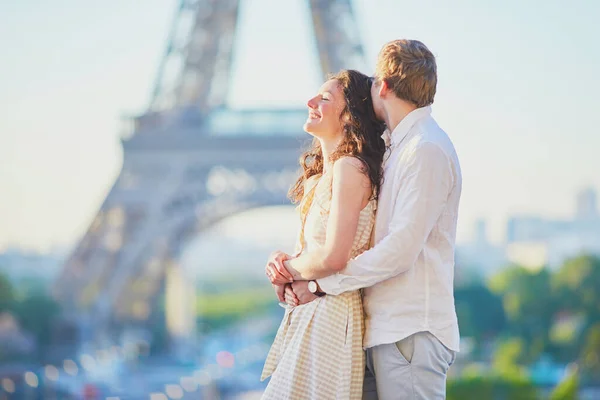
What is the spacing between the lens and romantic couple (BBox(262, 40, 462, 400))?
210 cm

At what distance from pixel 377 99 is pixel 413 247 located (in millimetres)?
334

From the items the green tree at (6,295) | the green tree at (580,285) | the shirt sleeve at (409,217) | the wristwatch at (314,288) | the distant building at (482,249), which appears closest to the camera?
the shirt sleeve at (409,217)

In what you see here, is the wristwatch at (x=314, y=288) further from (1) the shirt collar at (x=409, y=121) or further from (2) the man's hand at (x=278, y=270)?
Answer: (1) the shirt collar at (x=409, y=121)

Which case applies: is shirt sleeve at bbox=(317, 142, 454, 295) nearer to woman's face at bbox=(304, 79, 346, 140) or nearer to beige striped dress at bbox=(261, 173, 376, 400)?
beige striped dress at bbox=(261, 173, 376, 400)

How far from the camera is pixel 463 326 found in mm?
19250

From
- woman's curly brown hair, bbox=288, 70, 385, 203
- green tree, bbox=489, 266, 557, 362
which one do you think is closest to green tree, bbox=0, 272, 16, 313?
green tree, bbox=489, 266, 557, 362

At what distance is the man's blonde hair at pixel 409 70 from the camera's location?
6.91 ft

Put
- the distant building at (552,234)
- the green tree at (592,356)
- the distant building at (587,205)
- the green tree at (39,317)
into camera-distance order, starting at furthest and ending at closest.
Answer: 1. the distant building at (587,205)
2. the distant building at (552,234)
3. the green tree at (39,317)
4. the green tree at (592,356)

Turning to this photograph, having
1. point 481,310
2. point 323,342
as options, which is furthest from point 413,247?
point 481,310

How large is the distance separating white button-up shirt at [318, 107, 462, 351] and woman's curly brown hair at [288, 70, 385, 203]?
4 cm

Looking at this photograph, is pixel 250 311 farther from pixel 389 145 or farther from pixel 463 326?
pixel 389 145

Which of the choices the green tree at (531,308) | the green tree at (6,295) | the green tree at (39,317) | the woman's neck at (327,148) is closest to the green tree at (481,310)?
the green tree at (531,308)

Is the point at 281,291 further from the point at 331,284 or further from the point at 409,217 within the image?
the point at 409,217

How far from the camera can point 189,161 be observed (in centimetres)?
1356
